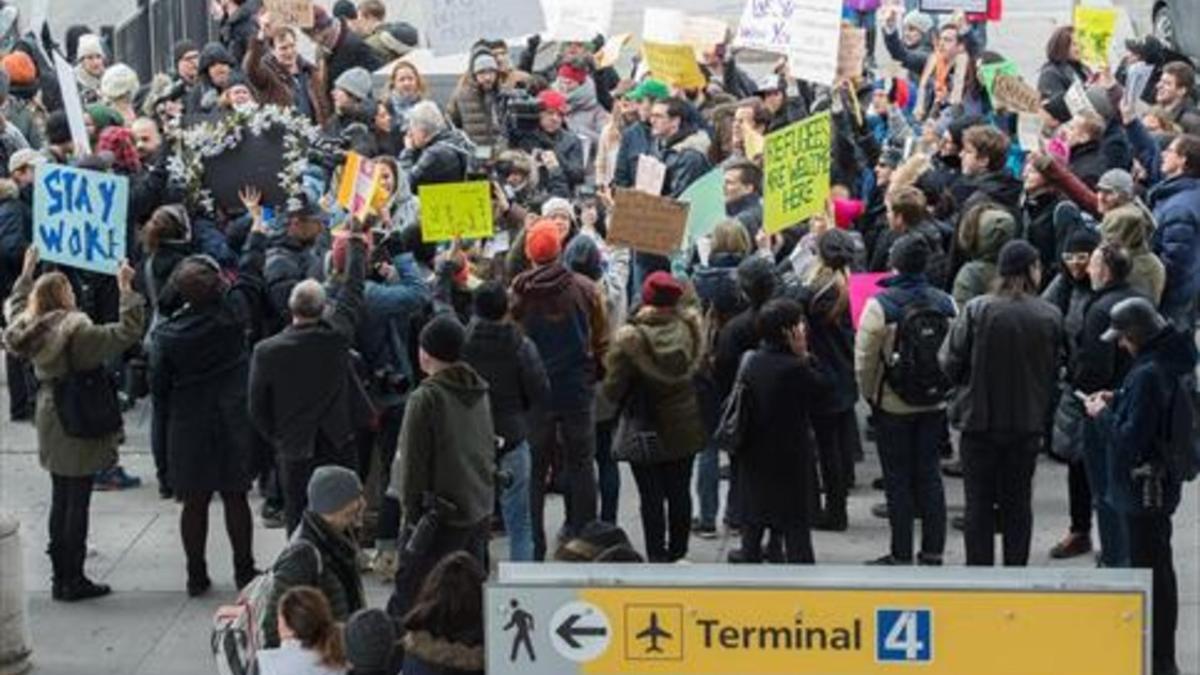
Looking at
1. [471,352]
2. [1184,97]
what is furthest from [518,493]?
[1184,97]

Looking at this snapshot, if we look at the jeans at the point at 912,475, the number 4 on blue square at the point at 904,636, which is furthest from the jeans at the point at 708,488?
the number 4 on blue square at the point at 904,636

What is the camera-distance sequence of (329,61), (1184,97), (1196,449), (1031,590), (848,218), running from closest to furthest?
1. (1031,590)
2. (1196,449)
3. (848,218)
4. (1184,97)
5. (329,61)

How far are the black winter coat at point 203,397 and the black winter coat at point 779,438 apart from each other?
232cm

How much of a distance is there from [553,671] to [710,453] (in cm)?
755

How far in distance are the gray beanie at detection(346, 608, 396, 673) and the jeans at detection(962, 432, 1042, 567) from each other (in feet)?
14.8

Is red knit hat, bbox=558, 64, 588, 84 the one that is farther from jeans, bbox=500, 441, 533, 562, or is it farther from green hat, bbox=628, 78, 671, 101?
jeans, bbox=500, 441, 533, 562

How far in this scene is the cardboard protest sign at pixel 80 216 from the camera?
1459 centimetres

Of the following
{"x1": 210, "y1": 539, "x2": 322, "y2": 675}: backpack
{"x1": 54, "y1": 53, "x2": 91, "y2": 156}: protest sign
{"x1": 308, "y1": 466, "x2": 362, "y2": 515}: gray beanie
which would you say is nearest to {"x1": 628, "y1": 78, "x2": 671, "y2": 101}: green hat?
{"x1": 54, "y1": 53, "x2": 91, "y2": 156}: protest sign

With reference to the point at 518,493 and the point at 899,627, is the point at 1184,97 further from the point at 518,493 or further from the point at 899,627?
the point at 899,627

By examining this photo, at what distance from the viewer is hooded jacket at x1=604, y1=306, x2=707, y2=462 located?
43.8 ft

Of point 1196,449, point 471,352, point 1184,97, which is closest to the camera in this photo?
point 1196,449

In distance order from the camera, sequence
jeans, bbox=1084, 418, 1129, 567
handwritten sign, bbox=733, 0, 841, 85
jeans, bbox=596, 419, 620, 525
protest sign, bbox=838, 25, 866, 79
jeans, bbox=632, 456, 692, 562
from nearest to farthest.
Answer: jeans, bbox=1084, 418, 1129, 567 < jeans, bbox=632, 456, 692, 562 < jeans, bbox=596, 419, 620, 525 < handwritten sign, bbox=733, 0, 841, 85 < protest sign, bbox=838, 25, 866, 79

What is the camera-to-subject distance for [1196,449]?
11820 millimetres

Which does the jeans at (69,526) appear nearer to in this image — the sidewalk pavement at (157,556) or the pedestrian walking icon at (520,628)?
the sidewalk pavement at (157,556)
